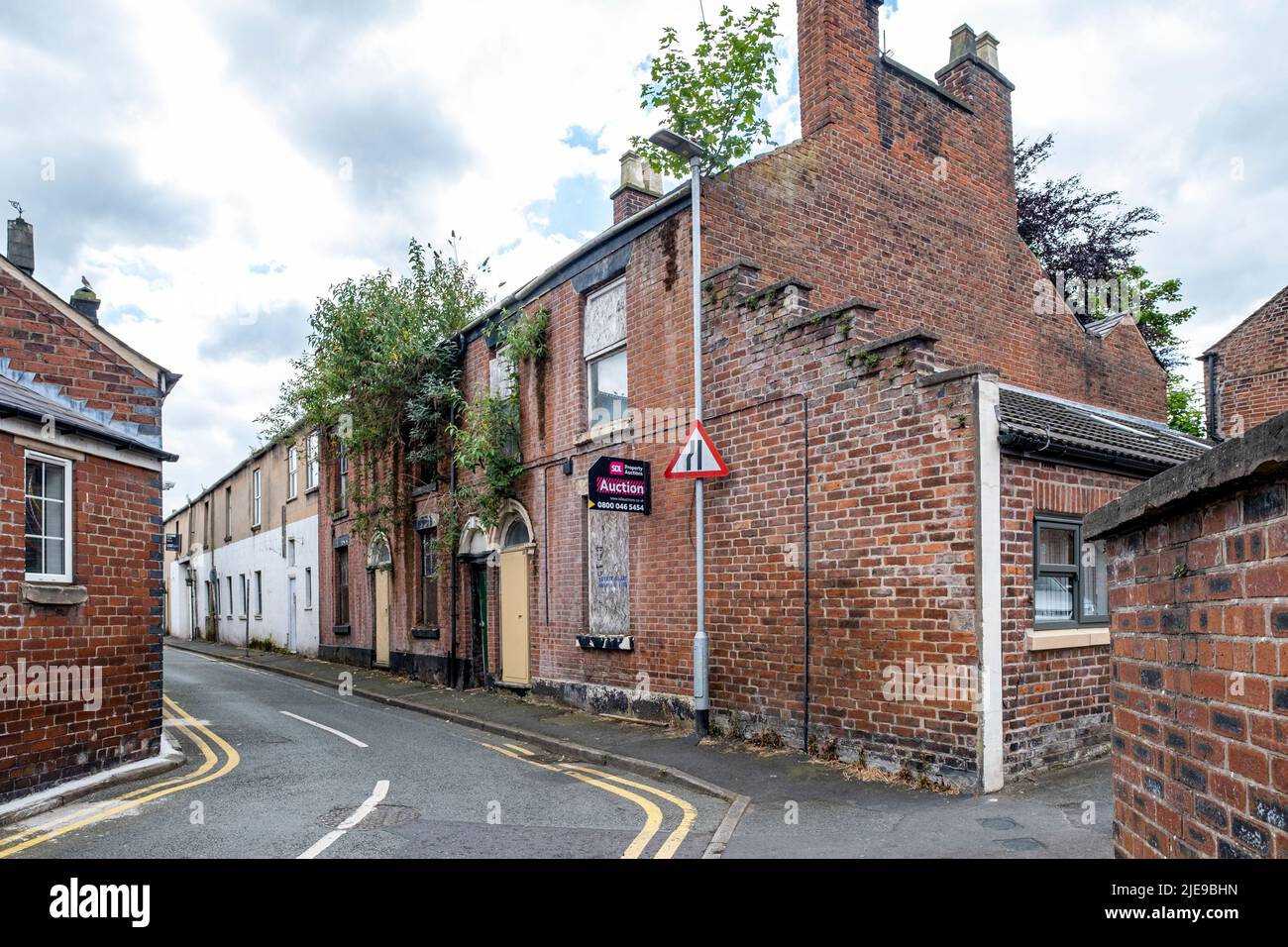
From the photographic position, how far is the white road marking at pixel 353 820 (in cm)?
682

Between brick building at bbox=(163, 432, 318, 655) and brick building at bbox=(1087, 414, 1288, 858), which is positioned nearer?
brick building at bbox=(1087, 414, 1288, 858)

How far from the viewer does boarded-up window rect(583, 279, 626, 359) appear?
46.8 ft

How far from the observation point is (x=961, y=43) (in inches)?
650

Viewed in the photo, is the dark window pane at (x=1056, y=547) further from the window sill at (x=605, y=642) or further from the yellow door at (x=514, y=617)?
the yellow door at (x=514, y=617)

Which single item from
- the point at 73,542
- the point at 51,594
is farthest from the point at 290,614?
the point at 51,594

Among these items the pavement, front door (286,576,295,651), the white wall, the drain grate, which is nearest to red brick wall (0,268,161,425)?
the pavement

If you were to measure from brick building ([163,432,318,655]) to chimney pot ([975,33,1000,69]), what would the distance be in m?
18.9

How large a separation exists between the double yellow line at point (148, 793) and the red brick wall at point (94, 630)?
0.83 metres

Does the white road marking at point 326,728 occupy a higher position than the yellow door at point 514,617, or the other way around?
the yellow door at point 514,617

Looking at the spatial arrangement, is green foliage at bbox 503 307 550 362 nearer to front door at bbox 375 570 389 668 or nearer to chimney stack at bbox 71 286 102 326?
chimney stack at bbox 71 286 102 326

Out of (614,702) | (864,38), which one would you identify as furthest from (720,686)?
(864,38)

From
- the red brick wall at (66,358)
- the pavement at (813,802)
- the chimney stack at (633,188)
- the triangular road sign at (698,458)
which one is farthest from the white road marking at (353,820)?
the chimney stack at (633,188)

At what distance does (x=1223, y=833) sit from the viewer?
2.65m

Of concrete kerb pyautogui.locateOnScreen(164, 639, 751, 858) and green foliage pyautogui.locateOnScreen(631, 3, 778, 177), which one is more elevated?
green foliage pyautogui.locateOnScreen(631, 3, 778, 177)
